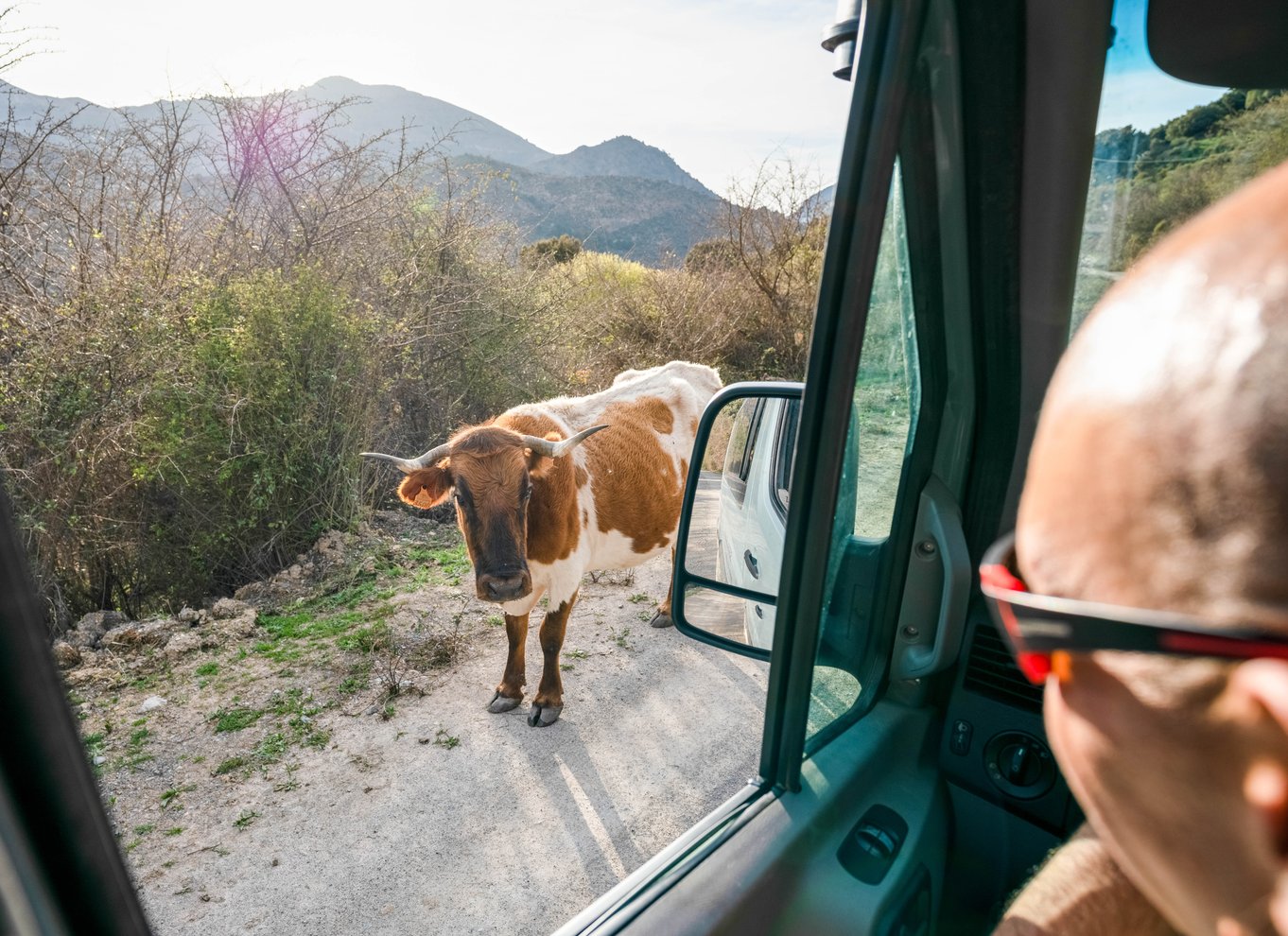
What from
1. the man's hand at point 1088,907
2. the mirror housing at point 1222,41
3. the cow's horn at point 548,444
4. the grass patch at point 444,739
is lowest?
the grass patch at point 444,739

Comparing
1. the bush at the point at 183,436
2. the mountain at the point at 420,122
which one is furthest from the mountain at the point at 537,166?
the bush at the point at 183,436

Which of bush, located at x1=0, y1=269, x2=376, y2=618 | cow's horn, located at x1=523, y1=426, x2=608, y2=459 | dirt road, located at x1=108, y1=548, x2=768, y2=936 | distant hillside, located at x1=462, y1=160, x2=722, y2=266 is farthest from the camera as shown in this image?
distant hillside, located at x1=462, y1=160, x2=722, y2=266

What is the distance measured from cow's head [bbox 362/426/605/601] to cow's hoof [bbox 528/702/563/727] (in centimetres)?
88

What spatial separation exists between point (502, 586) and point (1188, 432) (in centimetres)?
380

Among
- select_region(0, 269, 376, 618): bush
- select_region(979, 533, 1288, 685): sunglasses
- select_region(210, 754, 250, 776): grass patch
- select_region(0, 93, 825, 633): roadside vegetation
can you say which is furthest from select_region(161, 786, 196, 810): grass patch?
select_region(979, 533, 1288, 685): sunglasses

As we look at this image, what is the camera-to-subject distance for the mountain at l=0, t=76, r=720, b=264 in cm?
733

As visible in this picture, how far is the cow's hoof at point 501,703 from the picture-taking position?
4645 millimetres

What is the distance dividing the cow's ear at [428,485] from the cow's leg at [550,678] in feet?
3.75

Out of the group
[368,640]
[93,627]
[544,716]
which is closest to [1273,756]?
[544,716]

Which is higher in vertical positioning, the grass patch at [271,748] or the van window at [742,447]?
the van window at [742,447]

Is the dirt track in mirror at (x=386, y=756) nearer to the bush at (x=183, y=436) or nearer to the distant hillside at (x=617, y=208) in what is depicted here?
the bush at (x=183, y=436)

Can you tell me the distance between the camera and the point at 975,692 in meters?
1.53

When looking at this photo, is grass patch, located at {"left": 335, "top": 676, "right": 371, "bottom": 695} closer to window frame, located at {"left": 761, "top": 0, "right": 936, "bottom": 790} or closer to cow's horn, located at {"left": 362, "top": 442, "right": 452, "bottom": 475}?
cow's horn, located at {"left": 362, "top": 442, "right": 452, "bottom": 475}

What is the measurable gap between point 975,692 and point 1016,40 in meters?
1.28
